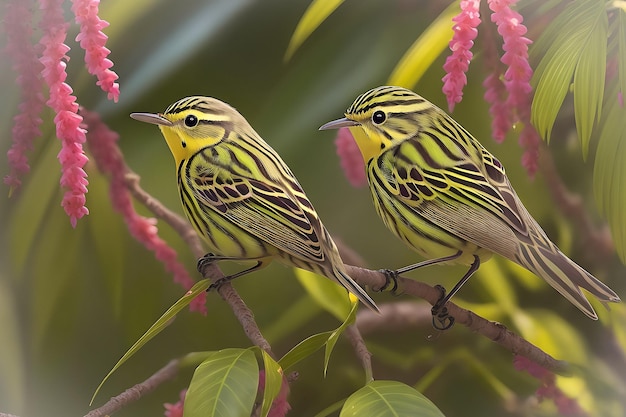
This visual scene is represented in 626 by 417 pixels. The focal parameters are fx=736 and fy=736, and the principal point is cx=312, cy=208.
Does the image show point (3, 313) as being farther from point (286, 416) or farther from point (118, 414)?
point (286, 416)

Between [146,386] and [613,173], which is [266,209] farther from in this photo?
[613,173]

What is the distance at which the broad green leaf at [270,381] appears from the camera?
1.68ft

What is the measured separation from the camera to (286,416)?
22.4 inches

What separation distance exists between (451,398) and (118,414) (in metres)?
0.26

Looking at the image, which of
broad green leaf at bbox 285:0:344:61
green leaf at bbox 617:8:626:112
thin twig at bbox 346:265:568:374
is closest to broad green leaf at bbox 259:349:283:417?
thin twig at bbox 346:265:568:374

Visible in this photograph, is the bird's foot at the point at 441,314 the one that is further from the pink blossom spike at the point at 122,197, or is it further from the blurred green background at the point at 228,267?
the pink blossom spike at the point at 122,197

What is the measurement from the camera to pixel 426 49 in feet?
1.92

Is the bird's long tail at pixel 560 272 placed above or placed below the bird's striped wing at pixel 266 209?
below

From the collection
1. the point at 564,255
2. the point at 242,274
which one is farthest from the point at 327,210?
the point at 564,255

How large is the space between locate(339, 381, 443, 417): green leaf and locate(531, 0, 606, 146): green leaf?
0.23 m

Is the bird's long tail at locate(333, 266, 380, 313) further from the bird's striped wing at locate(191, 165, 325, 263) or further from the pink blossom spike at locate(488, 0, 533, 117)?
the pink blossom spike at locate(488, 0, 533, 117)

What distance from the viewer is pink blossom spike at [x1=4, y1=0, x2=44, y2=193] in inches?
22.6

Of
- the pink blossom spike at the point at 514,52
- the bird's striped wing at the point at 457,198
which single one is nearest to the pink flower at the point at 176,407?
the bird's striped wing at the point at 457,198

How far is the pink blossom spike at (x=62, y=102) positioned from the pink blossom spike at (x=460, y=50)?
291 millimetres
